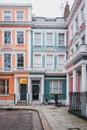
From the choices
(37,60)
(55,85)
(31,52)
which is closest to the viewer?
(55,85)

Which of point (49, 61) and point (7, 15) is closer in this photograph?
point (7, 15)

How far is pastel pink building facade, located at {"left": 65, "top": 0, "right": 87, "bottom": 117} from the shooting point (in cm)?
1920

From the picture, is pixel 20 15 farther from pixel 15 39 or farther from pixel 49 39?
pixel 49 39

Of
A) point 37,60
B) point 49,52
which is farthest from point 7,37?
point 49,52

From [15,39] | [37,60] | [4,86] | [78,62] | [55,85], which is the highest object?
[15,39]

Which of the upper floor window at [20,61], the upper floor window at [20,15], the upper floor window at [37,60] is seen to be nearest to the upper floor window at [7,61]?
the upper floor window at [20,61]

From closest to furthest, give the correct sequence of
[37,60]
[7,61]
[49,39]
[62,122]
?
[62,122] < [7,61] < [37,60] < [49,39]

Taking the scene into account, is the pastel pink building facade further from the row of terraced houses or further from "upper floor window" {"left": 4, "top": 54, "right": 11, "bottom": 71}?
"upper floor window" {"left": 4, "top": 54, "right": 11, "bottom": 71}

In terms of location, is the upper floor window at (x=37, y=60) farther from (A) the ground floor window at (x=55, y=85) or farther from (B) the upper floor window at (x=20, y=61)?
(A) the ground floor window at (x=55, y=85)

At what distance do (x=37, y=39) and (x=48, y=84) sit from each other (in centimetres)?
613

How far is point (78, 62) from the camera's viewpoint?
852 inches

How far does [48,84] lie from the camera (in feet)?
123

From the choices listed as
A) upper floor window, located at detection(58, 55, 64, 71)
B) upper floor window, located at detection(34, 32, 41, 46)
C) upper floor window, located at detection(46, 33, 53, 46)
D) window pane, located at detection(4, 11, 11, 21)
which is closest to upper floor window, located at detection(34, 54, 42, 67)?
upper floor window, located at detection(34, 32, 41, 46)

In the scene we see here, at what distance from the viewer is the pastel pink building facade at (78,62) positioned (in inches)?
756
